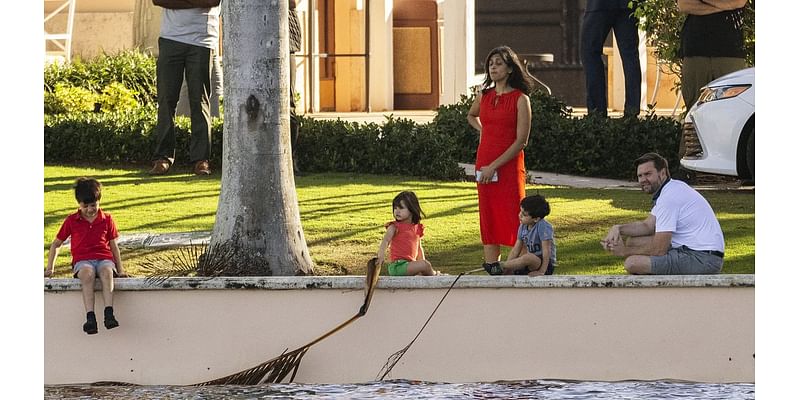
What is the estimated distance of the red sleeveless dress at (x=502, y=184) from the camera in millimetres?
8805

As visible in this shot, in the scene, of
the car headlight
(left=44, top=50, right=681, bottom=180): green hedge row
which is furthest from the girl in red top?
(left=44, top=50, right=681, bottom=180): green hedge row

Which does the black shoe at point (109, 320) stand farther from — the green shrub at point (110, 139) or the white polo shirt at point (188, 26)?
the green shrub at point (110, 139)

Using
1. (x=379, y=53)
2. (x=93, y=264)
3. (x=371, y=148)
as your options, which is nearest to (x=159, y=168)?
(x=371, y=148)

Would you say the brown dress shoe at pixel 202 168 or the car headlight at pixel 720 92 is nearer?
the car headlight at pixel 720 92

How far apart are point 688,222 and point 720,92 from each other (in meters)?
3.68

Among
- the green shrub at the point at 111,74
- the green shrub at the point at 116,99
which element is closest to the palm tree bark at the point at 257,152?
the green shrub at the point at 116,99

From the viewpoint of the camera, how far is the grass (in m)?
9.26

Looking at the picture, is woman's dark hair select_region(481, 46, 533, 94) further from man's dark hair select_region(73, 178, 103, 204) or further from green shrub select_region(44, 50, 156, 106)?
green shrub select_region(44, 50, 156, 106)

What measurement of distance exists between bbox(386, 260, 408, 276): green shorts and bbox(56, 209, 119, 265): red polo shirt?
1.50m

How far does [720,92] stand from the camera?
11570 millimetres

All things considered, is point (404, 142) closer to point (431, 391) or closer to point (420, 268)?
point (420, 268)

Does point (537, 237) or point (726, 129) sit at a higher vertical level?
point (726, 129)

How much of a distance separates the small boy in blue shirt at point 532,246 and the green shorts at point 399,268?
0.46m

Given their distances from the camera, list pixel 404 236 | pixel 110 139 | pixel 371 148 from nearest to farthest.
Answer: pixel 404 236 → pixel 371 148 → pixel 110 139
